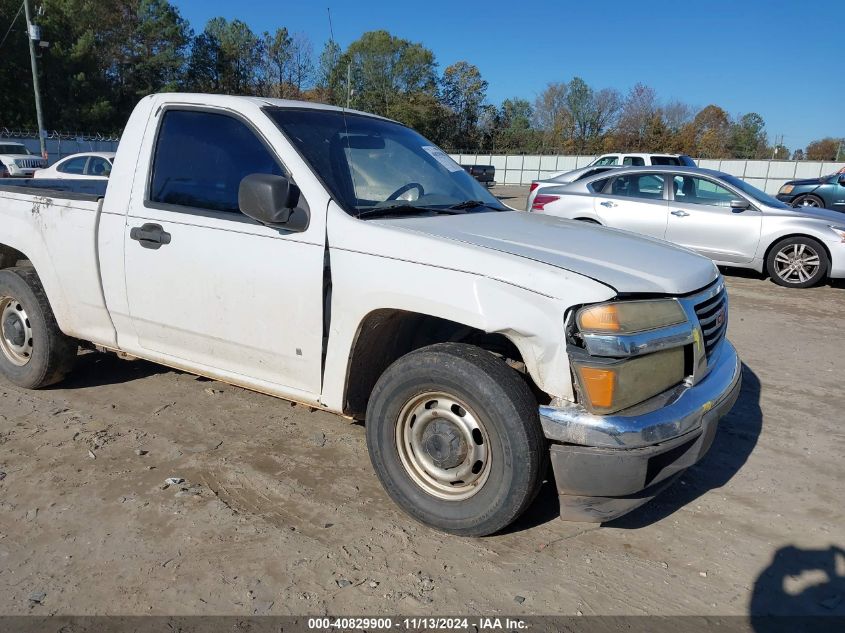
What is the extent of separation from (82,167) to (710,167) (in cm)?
3880

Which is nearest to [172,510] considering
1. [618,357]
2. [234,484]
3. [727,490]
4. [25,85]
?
[234,484]

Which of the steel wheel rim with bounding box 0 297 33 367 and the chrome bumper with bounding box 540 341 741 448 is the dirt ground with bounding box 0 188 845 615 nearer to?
the steel wheel rim with bounding box 0 297 33 367

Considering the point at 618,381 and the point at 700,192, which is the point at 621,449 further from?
the point at 700,192

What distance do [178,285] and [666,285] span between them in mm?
2530

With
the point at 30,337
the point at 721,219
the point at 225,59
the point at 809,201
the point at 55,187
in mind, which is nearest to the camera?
the point at 30,337

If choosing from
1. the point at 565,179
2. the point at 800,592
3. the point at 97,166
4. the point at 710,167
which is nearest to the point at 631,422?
the point at 800,592

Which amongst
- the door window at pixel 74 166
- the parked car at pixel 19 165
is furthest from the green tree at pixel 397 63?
the door window at pixel 74 166

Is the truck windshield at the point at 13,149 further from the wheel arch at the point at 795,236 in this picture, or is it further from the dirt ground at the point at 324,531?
the wheel arch at the point at 795,236

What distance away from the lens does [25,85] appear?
155 feet

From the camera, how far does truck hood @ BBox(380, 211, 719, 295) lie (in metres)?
2.73

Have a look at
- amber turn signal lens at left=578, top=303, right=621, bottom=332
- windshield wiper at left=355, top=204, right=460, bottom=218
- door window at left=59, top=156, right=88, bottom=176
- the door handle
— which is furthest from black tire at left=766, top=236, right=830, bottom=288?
door window at left=59, top=156, right=88, bottom=176

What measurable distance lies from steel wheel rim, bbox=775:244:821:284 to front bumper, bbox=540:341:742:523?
7468 millimetres

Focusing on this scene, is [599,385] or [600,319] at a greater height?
[600,319]

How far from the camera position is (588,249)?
10.0ft
